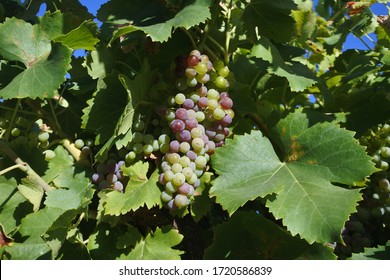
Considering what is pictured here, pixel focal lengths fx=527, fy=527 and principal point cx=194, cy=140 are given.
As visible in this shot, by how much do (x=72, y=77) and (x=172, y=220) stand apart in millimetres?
654

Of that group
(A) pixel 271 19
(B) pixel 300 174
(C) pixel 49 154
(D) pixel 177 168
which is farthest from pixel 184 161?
(A) pixel 271 19

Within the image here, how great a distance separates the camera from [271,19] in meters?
1.77

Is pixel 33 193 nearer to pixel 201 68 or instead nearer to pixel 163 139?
pixel 163 139

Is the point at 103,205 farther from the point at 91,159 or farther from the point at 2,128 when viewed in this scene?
the point at 2,128

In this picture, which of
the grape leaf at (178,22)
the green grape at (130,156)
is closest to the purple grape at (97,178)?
the green grape at (130,156)

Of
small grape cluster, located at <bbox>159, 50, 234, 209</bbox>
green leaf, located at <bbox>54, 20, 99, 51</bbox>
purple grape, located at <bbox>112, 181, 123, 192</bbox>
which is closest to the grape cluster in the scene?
small grape cluster, located at <bbox>159, 50, 234, 209</bbox>

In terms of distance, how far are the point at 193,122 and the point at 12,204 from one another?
2.23 feet

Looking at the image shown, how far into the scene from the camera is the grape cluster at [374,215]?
1.78 m

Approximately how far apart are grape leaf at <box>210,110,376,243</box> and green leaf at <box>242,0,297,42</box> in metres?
0.32

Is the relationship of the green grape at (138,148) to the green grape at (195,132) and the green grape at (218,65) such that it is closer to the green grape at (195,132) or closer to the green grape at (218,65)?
the green grape at (195,132)

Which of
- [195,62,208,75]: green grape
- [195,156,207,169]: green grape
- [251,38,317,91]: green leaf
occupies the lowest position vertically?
[195,156,207,169]: green grape

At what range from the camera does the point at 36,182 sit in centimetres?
167

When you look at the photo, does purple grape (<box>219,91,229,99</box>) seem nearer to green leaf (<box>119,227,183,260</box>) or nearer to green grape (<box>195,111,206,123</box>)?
green grape (<box>195,111,206,123</box>)

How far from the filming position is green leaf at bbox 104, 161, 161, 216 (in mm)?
1480
